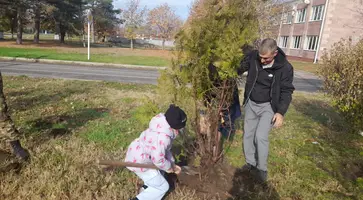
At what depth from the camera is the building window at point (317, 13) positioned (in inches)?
1110

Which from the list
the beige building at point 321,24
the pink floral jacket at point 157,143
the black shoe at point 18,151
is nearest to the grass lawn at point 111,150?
the black shoe at point 18,151

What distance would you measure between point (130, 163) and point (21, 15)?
101ft

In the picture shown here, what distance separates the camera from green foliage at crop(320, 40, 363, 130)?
4.70m

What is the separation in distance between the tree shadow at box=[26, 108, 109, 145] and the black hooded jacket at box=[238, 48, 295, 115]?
9.85 ft

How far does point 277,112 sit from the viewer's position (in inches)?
126

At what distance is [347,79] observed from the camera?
4.90 metres

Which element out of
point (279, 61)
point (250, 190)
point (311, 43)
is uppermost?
point (311, 43)

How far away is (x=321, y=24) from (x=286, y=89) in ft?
93.9

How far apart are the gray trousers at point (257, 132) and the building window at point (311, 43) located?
92.1 feet

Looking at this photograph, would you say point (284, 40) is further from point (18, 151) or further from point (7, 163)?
point (7, 163)

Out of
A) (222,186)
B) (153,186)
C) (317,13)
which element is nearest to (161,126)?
(153,186)

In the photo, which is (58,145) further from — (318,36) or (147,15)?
(147,15)

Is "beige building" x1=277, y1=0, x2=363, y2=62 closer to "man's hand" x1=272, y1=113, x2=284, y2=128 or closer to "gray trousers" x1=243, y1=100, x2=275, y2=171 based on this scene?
"gray trousers" x1=243, y1=100, x2=275, y2=171

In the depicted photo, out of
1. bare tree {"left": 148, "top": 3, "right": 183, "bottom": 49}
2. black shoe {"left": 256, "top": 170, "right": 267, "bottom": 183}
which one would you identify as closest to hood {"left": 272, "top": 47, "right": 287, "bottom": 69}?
black shoe {"left": 256, "top": 170, "right": 267, "bottom": 183}
